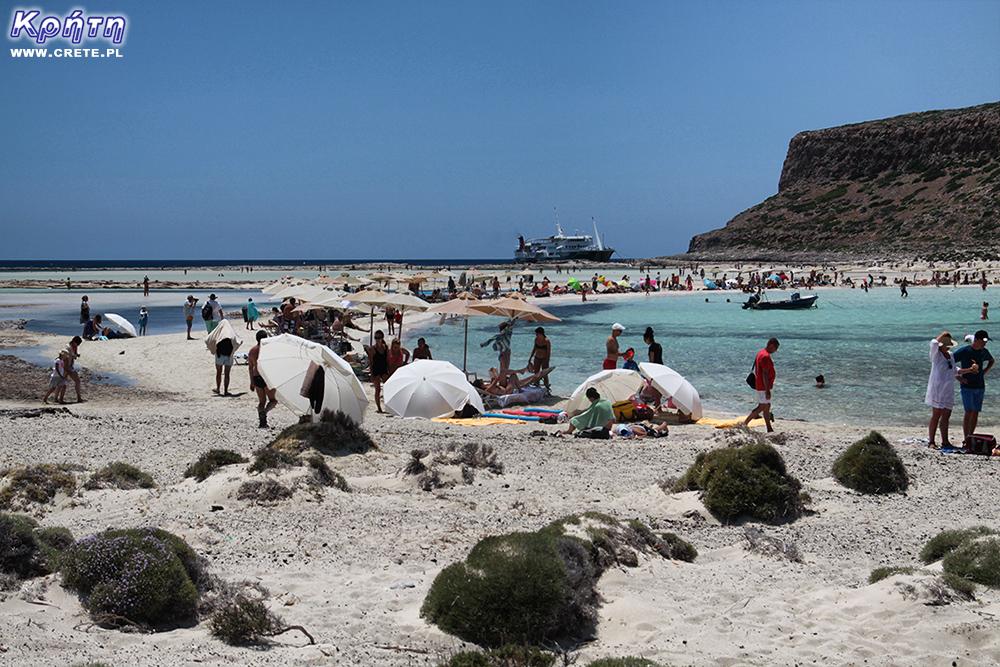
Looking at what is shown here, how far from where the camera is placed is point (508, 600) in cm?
413

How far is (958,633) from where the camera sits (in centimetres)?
398

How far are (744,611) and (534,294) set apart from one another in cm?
4552

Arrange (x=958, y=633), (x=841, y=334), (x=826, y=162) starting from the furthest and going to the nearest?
(x=826, y=162) < (x=841, y=334) < (x=958, y=633)

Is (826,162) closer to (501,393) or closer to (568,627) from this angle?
(501,393)

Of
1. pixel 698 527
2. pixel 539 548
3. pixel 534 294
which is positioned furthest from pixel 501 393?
pixel 534 294

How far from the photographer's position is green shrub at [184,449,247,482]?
707 cm

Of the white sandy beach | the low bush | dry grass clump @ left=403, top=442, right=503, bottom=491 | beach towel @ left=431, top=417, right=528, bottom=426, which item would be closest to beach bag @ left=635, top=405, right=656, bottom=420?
the white sandy beach

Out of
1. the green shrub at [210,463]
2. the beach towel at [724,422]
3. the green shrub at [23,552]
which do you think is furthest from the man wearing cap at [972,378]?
the green shrub at [23,552]

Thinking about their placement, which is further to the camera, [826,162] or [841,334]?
[826,162]

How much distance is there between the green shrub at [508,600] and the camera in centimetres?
408

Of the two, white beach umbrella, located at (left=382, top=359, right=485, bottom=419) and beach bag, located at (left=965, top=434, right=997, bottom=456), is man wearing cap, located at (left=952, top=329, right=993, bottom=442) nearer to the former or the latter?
beach bag, located at (left=965, top=434, right=997, bottom=456)

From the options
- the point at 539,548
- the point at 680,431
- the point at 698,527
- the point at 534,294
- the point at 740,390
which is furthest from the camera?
the point at 534,294

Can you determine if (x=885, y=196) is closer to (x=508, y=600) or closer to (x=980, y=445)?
(x=980, y=445)

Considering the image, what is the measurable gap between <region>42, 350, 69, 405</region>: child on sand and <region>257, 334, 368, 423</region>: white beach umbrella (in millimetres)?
5833
